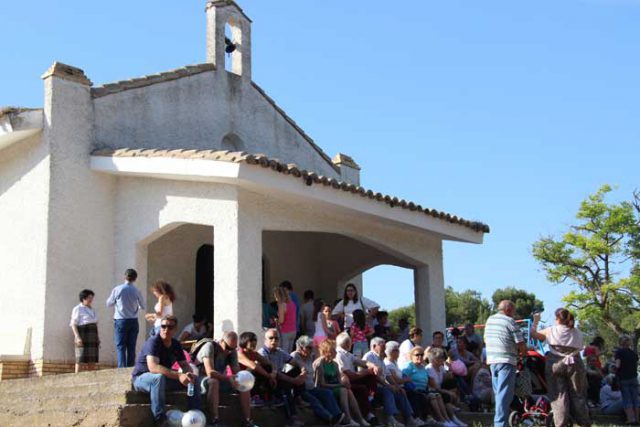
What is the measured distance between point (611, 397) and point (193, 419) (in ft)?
27.5

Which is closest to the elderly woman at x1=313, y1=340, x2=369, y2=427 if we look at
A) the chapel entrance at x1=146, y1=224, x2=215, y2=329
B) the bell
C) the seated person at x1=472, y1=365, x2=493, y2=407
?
the seated person at x1=472, y1=365, x2=493, y2=407

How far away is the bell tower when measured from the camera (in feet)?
54.5

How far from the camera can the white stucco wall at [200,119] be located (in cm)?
1448

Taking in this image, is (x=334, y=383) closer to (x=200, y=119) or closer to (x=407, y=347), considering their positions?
(x=407, y=347)

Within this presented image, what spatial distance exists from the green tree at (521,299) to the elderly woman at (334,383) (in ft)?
117

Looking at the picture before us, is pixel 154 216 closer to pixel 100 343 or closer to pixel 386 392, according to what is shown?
pixel 100 343

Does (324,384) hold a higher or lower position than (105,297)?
lower

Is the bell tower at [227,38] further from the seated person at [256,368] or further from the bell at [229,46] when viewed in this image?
the seated person at [256,368]

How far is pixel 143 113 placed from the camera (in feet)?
49.0

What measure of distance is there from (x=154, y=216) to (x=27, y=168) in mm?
2149

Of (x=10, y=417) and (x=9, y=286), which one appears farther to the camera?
(x=9, y=286)

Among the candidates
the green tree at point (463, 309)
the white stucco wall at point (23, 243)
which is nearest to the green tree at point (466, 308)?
the green tree at point (463, 309)

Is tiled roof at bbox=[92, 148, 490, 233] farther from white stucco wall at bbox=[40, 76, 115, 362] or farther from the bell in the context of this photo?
the bell

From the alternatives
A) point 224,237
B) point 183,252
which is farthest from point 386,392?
point 183,252
